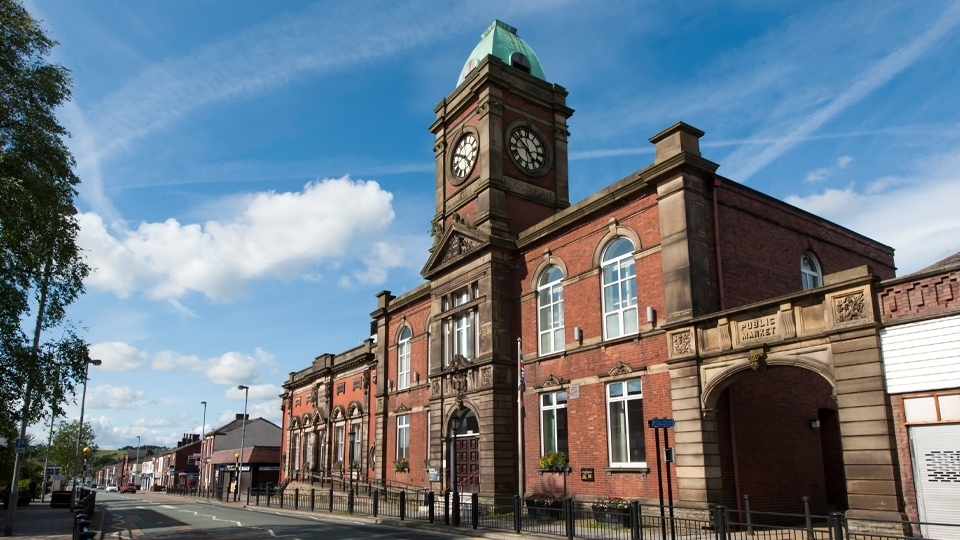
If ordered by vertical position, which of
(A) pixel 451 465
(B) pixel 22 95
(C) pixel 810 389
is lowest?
(A) pixel 451 465

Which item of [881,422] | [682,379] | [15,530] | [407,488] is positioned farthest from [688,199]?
[15,530]

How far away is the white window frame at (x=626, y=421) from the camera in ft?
65.0

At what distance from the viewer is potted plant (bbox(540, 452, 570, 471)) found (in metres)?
22.2

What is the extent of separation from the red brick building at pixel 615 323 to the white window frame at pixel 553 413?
0.25 feet

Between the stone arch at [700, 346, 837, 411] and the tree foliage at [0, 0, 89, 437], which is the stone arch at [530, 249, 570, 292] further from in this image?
the tree foliage at [0, 0, 89, 437]

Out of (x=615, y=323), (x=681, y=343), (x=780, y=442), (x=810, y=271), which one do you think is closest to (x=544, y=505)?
(x=615, y=323)

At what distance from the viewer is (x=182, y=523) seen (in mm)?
24781

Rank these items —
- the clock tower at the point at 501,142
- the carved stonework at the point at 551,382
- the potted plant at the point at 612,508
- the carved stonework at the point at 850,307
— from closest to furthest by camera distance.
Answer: the carved stonework at the point at 850,307 → the potted plant at the point at 612,508 → the carved stonework at the point at 551,382 → the clock tower at the point at 501,142

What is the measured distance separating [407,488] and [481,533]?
13.1 m

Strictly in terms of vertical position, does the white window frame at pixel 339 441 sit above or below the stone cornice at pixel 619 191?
below

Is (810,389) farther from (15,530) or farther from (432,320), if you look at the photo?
(15,530)

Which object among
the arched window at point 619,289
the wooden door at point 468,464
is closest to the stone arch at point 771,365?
the arched window at point 619,289

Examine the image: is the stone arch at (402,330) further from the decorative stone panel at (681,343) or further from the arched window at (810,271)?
the arched window at (810,271)

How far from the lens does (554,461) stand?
888 inches
